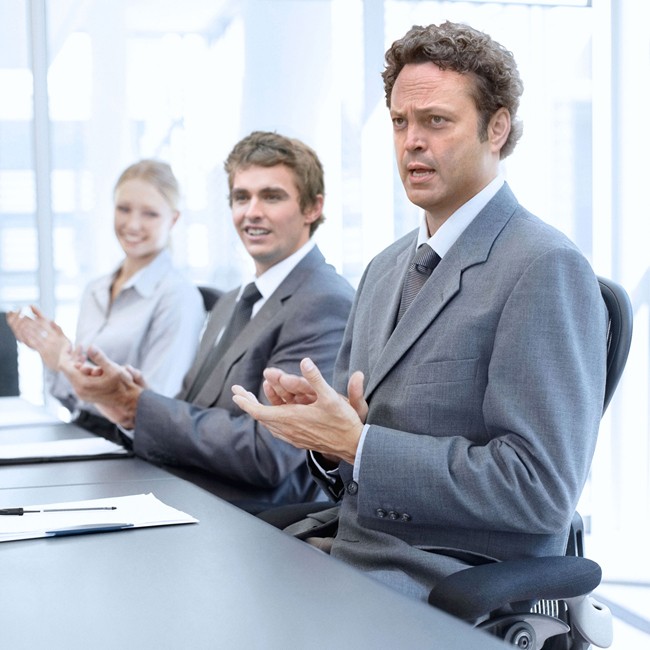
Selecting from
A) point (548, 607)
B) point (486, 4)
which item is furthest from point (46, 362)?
point (486, 4)

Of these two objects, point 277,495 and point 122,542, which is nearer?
point 122,542

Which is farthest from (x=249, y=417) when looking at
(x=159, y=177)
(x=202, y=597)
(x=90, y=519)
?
(x=159, y=177)

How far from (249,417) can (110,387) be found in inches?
14.4

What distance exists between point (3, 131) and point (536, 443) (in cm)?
379

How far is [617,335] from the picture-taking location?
1.62 m

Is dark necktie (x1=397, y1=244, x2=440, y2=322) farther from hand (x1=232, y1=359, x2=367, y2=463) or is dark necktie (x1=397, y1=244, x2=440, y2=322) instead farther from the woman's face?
the woman's face

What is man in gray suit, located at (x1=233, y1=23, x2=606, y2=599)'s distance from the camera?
1.50 m

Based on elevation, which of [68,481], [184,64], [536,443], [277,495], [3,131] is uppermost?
[184,64]

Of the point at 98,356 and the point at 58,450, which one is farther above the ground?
the point at 98,356

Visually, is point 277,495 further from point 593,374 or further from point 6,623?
point 6,623

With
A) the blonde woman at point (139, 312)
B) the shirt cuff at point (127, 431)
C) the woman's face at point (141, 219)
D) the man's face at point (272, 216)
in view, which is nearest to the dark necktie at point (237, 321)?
the man's face at point (272, 216)

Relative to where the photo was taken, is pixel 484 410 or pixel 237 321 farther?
pixel 237 321

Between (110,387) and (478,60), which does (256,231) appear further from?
(478,60)

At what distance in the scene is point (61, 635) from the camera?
99 centimetres
